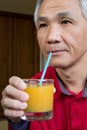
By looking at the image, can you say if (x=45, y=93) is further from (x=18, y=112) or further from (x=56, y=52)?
(x=56, y=52)

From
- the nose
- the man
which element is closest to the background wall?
the man

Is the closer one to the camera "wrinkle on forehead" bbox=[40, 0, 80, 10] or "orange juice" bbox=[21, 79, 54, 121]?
"orange juice" bbox=[21, 79, 54, 121]

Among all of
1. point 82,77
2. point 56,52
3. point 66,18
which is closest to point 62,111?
point 82,77

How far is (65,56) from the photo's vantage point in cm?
122

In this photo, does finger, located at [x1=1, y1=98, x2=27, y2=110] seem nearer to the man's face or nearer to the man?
the man

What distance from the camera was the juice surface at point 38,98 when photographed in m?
1.00

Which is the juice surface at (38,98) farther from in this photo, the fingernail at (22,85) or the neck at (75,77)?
the neck at (75,77)

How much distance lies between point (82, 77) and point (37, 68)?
14.6ft

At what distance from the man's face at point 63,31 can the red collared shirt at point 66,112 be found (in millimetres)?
149

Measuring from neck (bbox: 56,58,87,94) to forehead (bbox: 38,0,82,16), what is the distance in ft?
0.83

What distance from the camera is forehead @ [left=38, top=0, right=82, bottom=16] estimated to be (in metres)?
1.26

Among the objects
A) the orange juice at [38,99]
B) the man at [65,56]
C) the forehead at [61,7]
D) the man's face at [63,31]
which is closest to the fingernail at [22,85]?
the orange juice at [38,99]

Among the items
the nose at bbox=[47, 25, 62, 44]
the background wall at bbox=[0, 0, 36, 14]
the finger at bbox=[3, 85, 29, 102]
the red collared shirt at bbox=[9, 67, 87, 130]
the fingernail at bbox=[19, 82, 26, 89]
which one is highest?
the background wall at bbox=[0, 0, 36, 14]

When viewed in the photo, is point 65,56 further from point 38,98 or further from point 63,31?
point 38,98
